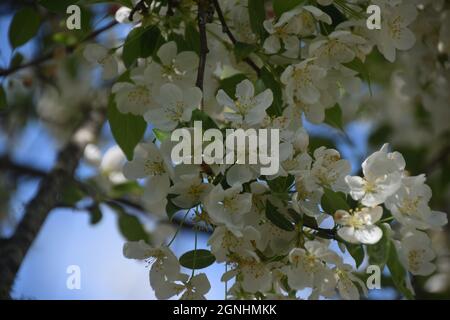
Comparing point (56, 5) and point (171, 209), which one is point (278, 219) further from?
point (56, 5)

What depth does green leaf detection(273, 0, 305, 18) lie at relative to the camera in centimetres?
147

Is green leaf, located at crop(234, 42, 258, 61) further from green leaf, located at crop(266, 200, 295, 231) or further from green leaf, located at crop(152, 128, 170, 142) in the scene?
green leaf, located at crop(266, 200, 295, 231)

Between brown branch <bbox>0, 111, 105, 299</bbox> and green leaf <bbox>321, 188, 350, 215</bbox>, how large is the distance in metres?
0.86

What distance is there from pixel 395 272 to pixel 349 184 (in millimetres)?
157

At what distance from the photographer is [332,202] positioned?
1265 millimetres

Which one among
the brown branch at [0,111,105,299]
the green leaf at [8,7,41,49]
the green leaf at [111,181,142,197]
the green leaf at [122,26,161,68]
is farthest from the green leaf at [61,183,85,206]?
the green leaf at [122,26,161,68]

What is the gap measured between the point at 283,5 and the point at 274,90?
0.16 meters

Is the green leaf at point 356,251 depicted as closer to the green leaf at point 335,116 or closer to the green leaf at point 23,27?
the green leaf at point 335,116

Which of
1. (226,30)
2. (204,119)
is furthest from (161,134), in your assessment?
(226,30)

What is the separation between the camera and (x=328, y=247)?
1.28 meters

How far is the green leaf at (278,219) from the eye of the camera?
127 centimetres
